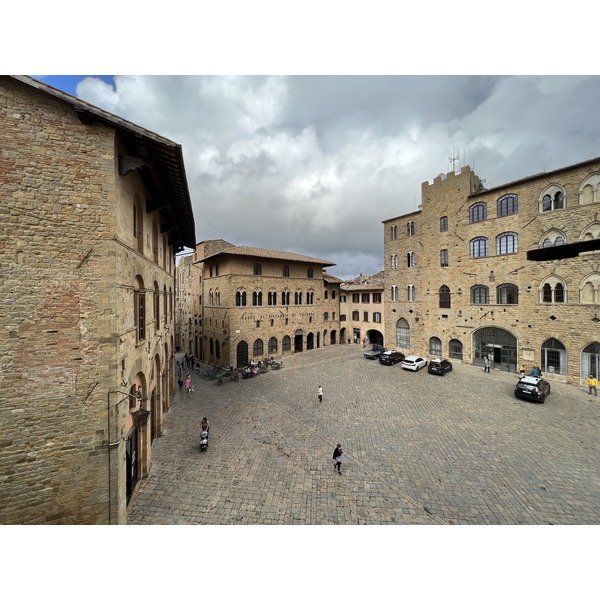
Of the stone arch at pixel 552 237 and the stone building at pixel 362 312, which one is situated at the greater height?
the stone arch at pixel 552 237

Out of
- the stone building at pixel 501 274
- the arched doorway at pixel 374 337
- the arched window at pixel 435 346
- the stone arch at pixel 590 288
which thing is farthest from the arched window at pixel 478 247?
the arched doorway at pixel 374 337

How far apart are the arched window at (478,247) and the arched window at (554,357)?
25.7 feet

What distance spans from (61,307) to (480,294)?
2560cm

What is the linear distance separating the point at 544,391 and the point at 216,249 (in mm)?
28748

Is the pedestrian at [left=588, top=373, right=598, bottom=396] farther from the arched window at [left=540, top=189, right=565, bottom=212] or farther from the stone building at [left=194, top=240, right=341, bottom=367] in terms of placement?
the stone building at [left=194, top=240, right=341, bottom=367]

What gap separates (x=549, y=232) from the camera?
1742cm

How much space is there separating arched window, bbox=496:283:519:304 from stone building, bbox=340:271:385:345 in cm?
1153

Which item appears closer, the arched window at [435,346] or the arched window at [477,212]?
the arched window at [477,212]

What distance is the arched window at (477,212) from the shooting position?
20891mm

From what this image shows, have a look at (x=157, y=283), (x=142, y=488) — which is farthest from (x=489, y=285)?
(x=142, y=488)

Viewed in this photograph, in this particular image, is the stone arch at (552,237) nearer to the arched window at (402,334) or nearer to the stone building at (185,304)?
the arched window at (402,334)

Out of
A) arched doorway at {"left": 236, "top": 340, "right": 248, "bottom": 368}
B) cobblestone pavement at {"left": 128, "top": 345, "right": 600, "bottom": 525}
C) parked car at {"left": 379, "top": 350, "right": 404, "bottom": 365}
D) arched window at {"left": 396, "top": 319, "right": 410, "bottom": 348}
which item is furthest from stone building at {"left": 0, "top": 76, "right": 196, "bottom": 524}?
arched window at {"left": 396, "top": 319, "right": 410, "bottom": 348}

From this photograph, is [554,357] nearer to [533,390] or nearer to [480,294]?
[533,390]

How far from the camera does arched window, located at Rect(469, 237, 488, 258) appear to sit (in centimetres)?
2077
